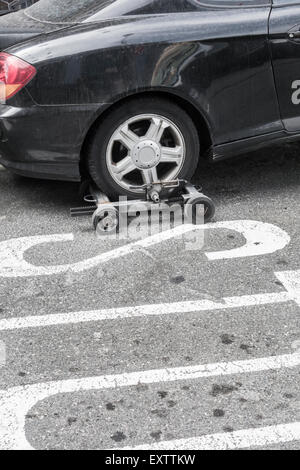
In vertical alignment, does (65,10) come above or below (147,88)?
above

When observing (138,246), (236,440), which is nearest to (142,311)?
(138,246)

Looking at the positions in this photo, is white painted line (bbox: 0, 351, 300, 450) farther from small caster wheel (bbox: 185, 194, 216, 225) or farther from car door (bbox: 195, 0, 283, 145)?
car door (bbox: 195, 0, 283, 145)

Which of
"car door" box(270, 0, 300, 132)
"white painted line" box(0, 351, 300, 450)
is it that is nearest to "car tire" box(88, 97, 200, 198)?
"car door" box(270, 0, 300, 132)

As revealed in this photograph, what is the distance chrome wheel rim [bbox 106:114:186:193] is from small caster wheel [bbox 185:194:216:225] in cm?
26

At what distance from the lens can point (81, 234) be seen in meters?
4.16

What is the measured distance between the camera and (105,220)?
13.6ft

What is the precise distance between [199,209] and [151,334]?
4.50 feet

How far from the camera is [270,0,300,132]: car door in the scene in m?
→ 4.28

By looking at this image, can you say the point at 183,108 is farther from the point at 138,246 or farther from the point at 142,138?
the point at 138,246

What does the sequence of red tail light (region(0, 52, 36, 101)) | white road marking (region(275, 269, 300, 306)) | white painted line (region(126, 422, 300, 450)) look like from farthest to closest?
red tail light (region(0, 52, 36, 101)), white road marking (region(275, 269, 300, 306)), white painted line (region(126, 422, 300, 450))

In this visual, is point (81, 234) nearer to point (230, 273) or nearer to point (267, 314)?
point (230, 273)

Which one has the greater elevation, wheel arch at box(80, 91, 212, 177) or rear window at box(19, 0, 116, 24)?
rear window at box(19, 0, 116, 24)

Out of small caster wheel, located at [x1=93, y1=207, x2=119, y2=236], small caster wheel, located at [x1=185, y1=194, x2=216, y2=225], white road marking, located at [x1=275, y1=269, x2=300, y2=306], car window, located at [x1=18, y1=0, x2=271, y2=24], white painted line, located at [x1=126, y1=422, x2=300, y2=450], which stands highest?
car window, located at [x1=18, y1=0, x2=271, y2=24]

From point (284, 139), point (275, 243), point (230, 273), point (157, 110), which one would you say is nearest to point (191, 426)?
point (230, 273)
